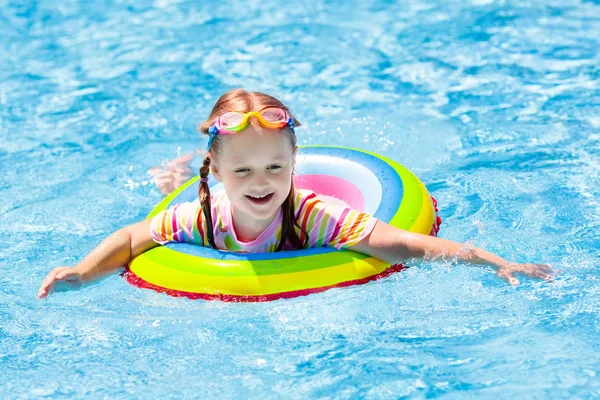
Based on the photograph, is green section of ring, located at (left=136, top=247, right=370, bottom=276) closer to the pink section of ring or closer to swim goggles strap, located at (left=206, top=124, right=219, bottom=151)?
swim goggles strap, located at (left=206, top=124, right=219, bottom=151)

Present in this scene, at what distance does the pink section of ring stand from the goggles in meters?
1.02

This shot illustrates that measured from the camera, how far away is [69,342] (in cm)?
423

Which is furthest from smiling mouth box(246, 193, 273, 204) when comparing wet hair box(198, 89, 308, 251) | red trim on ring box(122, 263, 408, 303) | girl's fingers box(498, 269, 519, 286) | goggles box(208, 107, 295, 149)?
girl's fingers box(498, 269, 519, 286)

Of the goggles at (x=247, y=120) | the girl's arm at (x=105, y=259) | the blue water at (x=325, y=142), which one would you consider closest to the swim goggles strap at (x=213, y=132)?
the goggles at (x=247, y=120)

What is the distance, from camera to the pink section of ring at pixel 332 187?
4988 mm

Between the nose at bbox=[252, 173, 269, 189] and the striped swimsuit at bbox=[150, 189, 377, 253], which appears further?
the striped swimsuit at bbox=[150, 189, 377, 253]

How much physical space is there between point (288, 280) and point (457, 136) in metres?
2.95

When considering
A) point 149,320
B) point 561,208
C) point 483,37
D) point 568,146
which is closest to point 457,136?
point 568,146

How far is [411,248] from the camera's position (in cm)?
420

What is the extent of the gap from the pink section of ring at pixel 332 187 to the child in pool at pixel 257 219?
59cm

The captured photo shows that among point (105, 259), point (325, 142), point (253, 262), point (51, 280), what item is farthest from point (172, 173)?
point (253, 262)

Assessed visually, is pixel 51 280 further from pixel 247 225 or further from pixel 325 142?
pixel 325 142

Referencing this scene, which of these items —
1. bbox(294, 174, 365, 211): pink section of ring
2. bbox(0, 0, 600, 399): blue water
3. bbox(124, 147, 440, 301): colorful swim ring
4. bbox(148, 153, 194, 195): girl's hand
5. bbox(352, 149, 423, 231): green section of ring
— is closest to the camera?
bbox(0, 0, 600, 399): blue water

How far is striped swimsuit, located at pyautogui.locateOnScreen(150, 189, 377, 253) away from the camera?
4254 mm
